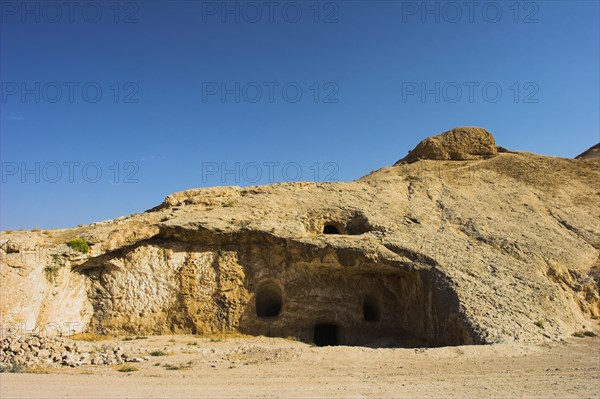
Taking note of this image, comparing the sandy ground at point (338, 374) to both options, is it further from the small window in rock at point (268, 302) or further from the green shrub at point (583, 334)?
the small window in rock at point (268, 302)

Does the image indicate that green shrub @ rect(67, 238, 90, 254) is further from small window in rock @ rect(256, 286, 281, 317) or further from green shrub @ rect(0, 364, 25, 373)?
small window in rock @ rect(256, 286, 281, 317)

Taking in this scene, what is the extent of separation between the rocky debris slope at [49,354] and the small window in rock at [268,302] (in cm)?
758

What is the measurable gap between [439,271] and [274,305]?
308 inches

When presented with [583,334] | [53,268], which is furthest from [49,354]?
[583,334]

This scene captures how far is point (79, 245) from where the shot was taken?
1667 centimetres

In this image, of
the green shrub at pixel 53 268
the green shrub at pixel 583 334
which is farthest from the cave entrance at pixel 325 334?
the green shrub at pixel 53 268

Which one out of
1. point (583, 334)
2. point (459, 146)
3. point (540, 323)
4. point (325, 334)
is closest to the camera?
point (540, 323)

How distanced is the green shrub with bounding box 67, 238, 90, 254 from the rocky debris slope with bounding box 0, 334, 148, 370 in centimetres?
468

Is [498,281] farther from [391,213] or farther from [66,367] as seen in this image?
[66,367]

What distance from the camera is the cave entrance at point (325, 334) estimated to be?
1944 centimetres

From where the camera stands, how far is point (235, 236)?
18.6m

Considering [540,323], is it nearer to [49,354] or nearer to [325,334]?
[325,334]

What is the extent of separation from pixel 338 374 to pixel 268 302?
31.9 feet

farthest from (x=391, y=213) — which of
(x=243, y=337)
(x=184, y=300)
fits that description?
(x=184, y=300)
